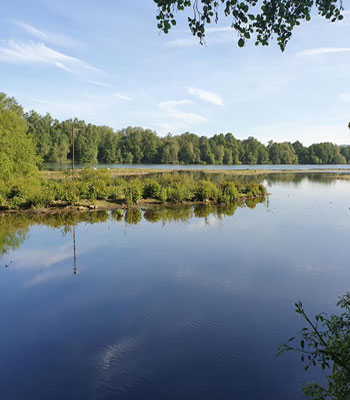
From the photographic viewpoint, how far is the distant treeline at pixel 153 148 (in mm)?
104569

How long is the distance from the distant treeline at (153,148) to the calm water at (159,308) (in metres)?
78.4

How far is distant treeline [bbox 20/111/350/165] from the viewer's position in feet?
343

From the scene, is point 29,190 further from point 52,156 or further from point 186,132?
point 186,132

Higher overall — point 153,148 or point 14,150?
point 153,148

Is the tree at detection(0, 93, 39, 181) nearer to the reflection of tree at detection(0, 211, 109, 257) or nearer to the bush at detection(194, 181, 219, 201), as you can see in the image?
the reflection of tree at detection(0, 211, 109, 257)

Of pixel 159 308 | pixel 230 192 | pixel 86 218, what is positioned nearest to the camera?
pixel 159 308

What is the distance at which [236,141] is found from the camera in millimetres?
150375

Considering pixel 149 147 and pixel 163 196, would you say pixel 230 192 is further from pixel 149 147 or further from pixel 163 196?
pixel 149 147

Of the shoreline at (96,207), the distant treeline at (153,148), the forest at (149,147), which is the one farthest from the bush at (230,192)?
the distant treeline at (153,148)

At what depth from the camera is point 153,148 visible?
125500 millimetres

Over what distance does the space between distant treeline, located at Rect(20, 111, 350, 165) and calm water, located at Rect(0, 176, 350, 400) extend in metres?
78.4

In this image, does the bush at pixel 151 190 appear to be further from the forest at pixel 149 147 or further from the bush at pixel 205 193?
the forest at pixel 149 147

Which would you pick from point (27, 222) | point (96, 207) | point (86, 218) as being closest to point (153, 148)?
point (96, 207)

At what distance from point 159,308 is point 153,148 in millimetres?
119505
